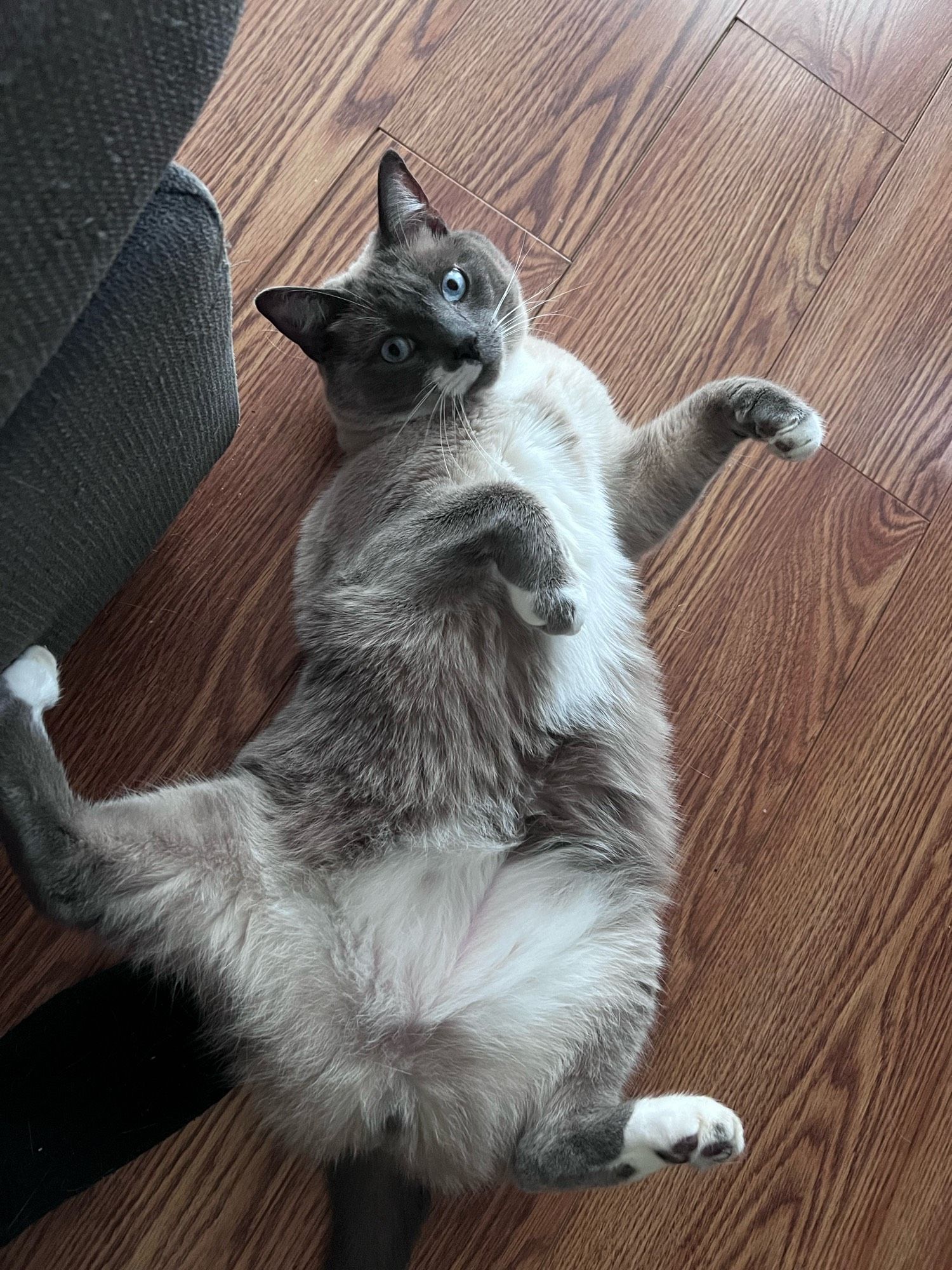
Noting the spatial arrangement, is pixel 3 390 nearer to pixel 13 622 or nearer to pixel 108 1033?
pixel 13 622

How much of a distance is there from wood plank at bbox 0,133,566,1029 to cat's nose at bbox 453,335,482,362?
1.16ft

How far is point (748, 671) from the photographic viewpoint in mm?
1621

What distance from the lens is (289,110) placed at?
1681 mm

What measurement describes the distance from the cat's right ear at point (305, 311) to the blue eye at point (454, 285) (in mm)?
166

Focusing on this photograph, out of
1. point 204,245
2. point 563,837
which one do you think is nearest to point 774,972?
point 563,837

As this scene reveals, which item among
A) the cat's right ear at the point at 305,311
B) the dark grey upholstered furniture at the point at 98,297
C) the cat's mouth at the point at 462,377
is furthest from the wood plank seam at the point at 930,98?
the dark grey upholstered furniture at the point at 98,297

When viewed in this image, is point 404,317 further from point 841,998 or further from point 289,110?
point 841,998

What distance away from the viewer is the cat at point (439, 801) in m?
1.21

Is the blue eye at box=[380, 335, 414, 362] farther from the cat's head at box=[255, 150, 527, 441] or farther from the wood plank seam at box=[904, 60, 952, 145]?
the wood plank seam at box=[904, 60, 952, 145]

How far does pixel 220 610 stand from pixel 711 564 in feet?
2.92

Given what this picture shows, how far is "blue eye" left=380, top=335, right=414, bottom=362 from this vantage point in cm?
147

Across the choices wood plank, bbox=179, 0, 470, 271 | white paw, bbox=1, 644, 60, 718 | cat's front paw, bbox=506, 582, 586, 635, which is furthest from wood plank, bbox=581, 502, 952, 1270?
wood plank, bbox=179, 0, 470, 271

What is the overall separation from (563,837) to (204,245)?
3.04 ft

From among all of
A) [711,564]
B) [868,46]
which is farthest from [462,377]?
[868,46]
